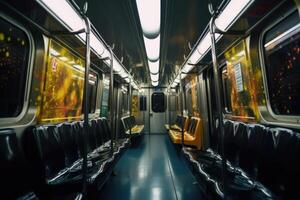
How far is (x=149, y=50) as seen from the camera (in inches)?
122

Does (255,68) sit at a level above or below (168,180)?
above

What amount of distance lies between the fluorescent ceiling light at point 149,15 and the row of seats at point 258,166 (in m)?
1.63

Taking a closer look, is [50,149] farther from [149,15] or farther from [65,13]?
[149,15]

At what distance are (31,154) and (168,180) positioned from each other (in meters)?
2.09

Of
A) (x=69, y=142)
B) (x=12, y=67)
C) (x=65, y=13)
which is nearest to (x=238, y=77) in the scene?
(x=65, y=13)

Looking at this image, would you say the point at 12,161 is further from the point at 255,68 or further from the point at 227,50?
the point at 227,50

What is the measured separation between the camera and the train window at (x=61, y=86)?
2.05 meters

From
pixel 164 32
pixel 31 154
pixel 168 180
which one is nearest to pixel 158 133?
pixel 168 180

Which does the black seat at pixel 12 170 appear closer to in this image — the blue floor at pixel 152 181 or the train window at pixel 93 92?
the blue floor at pixel 152 181

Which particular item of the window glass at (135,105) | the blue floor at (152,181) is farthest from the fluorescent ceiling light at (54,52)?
the window glass at (135,105)

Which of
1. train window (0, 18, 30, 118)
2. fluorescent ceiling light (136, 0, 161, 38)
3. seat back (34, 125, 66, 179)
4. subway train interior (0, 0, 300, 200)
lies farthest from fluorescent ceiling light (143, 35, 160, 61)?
seat back (34, 125, 66, 179)

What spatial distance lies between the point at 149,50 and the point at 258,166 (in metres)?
2.48

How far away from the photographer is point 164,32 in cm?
276

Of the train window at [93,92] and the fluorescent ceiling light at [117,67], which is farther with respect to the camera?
the train window at [93,92]
